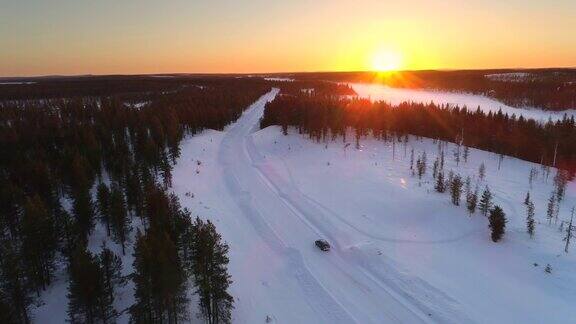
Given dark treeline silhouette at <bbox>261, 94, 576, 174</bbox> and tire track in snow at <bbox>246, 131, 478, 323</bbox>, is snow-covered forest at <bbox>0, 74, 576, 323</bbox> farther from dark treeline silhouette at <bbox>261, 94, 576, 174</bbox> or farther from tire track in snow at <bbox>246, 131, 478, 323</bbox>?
dark treeline silhouette at <bbox>261, 94, 576, 174</bbox>

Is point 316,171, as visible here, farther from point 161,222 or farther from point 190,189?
point 161,222

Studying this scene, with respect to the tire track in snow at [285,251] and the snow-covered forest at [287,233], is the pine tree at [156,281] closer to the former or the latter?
the snow-covered forest at [287,233]

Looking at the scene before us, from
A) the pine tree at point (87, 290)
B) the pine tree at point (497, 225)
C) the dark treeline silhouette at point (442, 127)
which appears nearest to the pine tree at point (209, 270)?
the pine tree at point (87, 290)

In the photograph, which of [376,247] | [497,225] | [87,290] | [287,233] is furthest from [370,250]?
[87,290]

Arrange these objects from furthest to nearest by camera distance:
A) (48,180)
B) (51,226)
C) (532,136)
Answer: (532,136) → (48,180) → (51,226)

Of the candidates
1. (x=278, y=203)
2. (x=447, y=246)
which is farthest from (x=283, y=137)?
(x=447, y=246)

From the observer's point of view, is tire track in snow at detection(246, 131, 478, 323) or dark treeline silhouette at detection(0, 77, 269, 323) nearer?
dark treeline silhouette at detection(0, 77, 269, 323)

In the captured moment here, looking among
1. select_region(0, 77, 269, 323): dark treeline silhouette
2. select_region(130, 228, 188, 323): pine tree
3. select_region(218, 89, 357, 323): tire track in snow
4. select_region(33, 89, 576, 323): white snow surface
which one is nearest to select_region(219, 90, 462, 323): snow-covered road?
select_region(218, 89, 357, 323): tire track in snow
